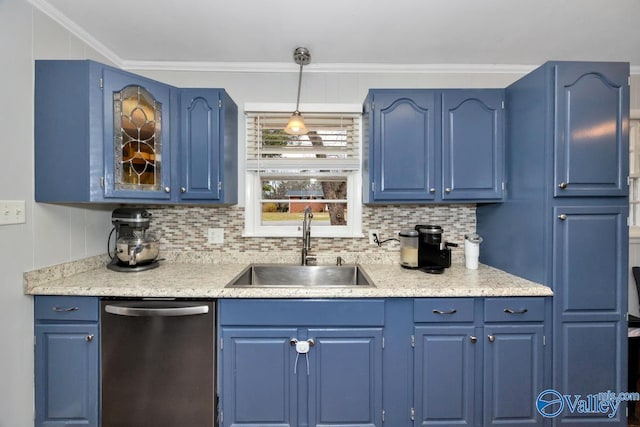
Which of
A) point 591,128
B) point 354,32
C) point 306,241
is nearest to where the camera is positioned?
point 591,128

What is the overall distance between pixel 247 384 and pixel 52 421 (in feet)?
3.49

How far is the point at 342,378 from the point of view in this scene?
1.55m

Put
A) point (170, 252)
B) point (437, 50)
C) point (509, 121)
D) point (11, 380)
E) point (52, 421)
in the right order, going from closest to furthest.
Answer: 1. point (11, 380)
2. point (52, 421)
3. point (509, 121)
4. point (437, 50)
5. point (170, 252)

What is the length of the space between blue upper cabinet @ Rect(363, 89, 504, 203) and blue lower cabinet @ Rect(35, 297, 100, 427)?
1.86m

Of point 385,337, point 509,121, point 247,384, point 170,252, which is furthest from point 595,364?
point 170,252

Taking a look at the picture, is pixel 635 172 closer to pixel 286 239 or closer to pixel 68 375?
pixel 286 239

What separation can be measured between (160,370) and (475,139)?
233 centimetres

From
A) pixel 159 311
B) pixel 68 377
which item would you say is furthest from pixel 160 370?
pixel 68 377

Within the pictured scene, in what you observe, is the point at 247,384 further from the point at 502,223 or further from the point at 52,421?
the point at 502,223

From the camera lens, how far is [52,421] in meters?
1.54

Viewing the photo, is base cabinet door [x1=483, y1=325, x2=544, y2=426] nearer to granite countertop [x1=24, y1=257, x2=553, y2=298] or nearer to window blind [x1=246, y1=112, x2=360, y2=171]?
granite countertop [x1=24, y1=257, x2=553, y2=298]

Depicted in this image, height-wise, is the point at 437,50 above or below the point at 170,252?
above

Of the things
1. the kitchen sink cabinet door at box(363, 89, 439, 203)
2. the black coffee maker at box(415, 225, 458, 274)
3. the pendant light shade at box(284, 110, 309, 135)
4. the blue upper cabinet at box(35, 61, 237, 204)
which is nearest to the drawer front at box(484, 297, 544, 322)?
the black coffee maker at box(415, 225, 458, 274)

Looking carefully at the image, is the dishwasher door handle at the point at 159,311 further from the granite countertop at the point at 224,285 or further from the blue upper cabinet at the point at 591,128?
the blue upper cabinet at the point at 591,128
